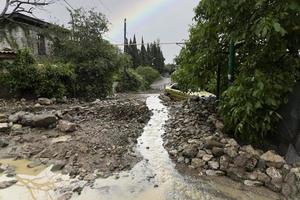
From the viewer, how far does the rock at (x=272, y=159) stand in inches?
171

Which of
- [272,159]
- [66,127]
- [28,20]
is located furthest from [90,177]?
[28,20]

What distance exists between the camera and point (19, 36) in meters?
16.3

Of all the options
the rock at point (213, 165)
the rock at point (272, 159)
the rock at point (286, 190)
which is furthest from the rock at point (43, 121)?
the rock at point (286, 190)

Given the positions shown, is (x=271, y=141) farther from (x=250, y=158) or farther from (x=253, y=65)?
(x=253, y=65)

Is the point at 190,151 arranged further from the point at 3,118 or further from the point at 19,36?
the point at 19,36

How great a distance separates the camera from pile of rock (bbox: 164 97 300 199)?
411 centimetres

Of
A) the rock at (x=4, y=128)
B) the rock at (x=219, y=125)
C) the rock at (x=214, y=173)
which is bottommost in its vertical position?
the rock at (x=214, y=173)

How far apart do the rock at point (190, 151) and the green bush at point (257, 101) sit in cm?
86

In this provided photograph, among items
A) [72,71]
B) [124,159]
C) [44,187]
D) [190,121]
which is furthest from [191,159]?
[72,71]

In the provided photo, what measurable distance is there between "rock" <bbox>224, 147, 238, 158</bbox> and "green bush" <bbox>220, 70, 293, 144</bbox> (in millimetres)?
323

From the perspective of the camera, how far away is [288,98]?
4.63 m

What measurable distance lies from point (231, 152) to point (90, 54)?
35.9 feet

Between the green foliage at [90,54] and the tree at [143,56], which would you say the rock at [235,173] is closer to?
the green foliage at [90,54]

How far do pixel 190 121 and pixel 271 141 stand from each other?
2.13 metres
